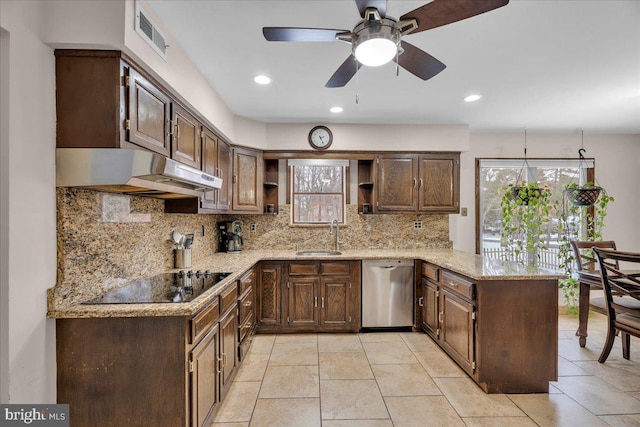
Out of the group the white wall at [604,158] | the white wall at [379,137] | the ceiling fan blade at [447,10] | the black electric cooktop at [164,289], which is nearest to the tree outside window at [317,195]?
the white wall at [379,137]

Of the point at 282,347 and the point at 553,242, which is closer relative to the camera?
the point at 282,347

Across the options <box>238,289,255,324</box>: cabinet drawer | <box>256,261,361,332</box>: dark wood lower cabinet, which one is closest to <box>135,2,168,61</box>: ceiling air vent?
<box>238,289,255,324</box>: cabinet drawer

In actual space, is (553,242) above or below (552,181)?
below

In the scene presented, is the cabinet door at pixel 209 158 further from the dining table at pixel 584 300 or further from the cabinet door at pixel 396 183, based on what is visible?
the dining table at pixel 584 300

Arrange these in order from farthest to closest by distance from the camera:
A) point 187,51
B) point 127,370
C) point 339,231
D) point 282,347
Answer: point 339,231 → point 282,347 → point 187,51 → point 127,370

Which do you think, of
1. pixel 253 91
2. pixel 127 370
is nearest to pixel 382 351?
pixel 127 370

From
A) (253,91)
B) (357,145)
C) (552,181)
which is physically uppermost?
(253,91)

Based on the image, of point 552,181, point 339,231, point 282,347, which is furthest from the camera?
point 552,181

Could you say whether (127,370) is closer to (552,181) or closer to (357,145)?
(357,145)

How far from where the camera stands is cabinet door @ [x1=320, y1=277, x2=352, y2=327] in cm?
346

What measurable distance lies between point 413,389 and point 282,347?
1.34 m

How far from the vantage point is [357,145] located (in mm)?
3850

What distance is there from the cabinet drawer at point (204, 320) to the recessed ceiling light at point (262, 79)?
184 cm

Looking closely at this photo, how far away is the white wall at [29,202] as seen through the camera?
1345 millimetres
